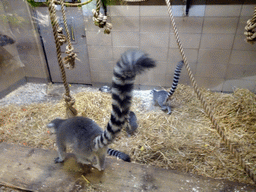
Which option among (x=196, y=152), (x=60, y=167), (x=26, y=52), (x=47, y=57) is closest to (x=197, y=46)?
(x=196, y=152)

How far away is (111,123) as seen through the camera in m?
1.06

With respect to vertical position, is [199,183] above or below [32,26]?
below

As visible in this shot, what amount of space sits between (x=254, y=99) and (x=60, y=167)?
307 centimetres

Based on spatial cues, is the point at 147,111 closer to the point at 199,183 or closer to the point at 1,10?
the point at 199,183

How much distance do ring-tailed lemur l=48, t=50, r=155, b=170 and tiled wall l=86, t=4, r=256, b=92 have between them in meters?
2.23

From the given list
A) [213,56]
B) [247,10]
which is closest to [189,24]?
[213,56]

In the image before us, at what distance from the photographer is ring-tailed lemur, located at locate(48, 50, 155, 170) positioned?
79 centimetres

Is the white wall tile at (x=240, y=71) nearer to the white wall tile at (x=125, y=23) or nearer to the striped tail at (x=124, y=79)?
the white wall tile at (x=125, y=23)

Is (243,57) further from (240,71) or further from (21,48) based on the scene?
(21,48)

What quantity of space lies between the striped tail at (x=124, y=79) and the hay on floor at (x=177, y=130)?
48.4 inches

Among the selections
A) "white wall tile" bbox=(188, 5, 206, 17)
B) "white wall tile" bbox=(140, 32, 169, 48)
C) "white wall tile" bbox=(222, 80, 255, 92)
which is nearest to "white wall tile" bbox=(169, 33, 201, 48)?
"white wall tile" bbox=(140, 32, 169, 48)

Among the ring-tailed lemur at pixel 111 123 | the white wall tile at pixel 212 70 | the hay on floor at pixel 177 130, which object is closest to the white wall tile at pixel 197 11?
the white wall tile at pixel 212 70

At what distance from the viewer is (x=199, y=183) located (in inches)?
56.6

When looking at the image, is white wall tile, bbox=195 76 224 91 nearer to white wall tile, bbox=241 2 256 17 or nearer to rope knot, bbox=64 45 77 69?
white wall tile, bbox=241 2 256 17
